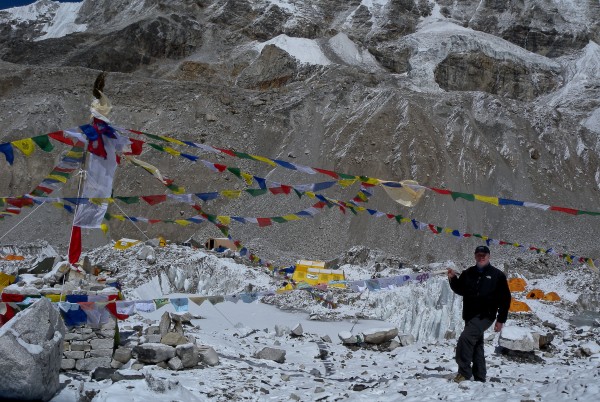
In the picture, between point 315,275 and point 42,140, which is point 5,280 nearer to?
point 42,140

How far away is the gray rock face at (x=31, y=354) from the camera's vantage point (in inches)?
184

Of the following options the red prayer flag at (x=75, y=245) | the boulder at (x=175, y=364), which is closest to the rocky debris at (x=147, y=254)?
the red prayer flag at (x=75, y=245)

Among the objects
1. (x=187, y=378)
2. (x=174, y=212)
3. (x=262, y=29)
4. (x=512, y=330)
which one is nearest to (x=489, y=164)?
(x=174, y=212)

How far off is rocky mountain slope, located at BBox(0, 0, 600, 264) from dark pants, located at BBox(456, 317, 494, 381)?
17956mm

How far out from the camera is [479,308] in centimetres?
598

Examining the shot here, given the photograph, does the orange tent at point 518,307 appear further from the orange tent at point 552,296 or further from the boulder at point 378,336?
the boulder at point 378,336

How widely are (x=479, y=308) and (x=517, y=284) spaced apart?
1546 centimetres

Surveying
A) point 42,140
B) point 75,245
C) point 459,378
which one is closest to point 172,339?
point 75,245

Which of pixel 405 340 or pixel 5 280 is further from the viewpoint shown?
pixel 405 340

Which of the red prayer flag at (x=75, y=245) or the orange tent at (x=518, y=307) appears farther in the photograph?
the orange tent at (x=518, y=307)

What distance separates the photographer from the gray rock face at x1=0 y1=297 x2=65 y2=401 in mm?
4664

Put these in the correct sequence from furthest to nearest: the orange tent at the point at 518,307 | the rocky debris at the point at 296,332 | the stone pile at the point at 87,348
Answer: the orange tent at the point at 518,307 < the rocky debris at the point at 296,332 < the stone pile at the point at 87,348

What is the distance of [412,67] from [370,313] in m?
48.5

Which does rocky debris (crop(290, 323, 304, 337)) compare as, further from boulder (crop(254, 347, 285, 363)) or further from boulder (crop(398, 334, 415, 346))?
boulder (crop(254, 347, 285, 363))
